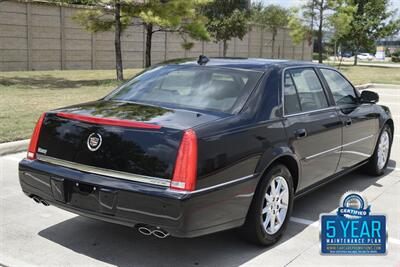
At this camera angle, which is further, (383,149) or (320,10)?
(320,10)

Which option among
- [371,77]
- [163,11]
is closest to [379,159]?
[163,11]

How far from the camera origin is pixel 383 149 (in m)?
6.66

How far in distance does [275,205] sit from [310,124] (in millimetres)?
953

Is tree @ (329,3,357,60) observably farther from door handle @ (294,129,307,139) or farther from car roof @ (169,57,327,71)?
door handle @ (294,129,307,139)

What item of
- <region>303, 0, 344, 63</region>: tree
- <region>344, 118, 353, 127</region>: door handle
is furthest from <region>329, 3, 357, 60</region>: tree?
<region>344, 118, 353, 127</region>: door handle

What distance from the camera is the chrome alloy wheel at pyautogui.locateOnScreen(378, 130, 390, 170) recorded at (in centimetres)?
654

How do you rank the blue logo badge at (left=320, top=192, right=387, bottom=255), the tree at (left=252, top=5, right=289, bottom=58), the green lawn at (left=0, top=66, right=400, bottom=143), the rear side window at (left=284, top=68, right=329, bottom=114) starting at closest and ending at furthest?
the blue logo badge at (left=320, top=192, right=387, bottom=255) → the rear side window at (left=284, top=68, right=329, bottom=114) → the green lawn at (left=0, top=66, right=400, bottom=143) → the tree at (left=252, top=5, right=289, bottom=58)

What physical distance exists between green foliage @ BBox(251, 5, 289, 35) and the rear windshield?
131ft

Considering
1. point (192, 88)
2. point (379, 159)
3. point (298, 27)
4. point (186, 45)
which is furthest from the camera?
point (298, 27)

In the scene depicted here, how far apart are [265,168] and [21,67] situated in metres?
23.6

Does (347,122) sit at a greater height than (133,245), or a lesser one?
greater

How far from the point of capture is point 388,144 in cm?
685

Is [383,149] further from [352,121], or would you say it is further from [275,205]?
[275,205]

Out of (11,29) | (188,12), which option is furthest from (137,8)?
(11,29)
